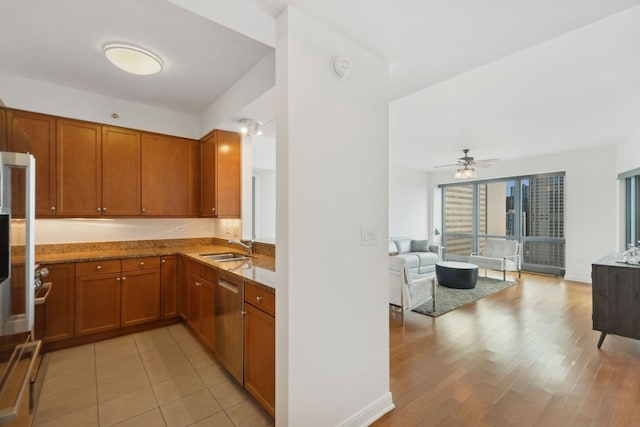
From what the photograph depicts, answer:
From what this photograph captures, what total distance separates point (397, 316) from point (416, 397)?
1691 mm

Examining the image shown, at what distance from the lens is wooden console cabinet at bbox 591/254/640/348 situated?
8.72 ft

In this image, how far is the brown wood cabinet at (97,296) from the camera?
2859 mm

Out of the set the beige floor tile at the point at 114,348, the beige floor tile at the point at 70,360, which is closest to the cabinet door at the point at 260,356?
the beige floor tile at the point at 114,348

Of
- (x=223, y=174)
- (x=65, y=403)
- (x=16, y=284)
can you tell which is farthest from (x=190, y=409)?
(x=223, y=174)

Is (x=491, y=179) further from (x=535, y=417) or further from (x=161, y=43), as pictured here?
(x=161, y=43)

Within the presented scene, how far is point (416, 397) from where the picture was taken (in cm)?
212

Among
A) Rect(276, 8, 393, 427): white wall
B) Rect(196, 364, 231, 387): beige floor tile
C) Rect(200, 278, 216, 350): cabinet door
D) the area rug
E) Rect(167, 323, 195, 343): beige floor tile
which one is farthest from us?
the area rug

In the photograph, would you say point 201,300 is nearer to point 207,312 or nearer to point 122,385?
point 207,312

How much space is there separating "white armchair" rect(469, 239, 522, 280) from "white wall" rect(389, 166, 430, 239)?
1922mm

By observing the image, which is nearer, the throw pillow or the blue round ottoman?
the blue round ottoman

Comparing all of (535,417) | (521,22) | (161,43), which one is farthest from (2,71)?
(535,417)

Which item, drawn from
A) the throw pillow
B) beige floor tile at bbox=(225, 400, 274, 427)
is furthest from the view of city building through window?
beige floor tile at bbox=(225, 400, 274, 427)

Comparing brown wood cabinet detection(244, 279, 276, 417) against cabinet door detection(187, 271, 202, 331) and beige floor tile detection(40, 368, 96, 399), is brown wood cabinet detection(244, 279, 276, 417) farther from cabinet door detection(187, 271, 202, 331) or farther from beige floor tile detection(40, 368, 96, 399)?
beige floor tile detection(40, 368, 96, 399)

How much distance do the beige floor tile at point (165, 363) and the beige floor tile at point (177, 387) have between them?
0.25ft
